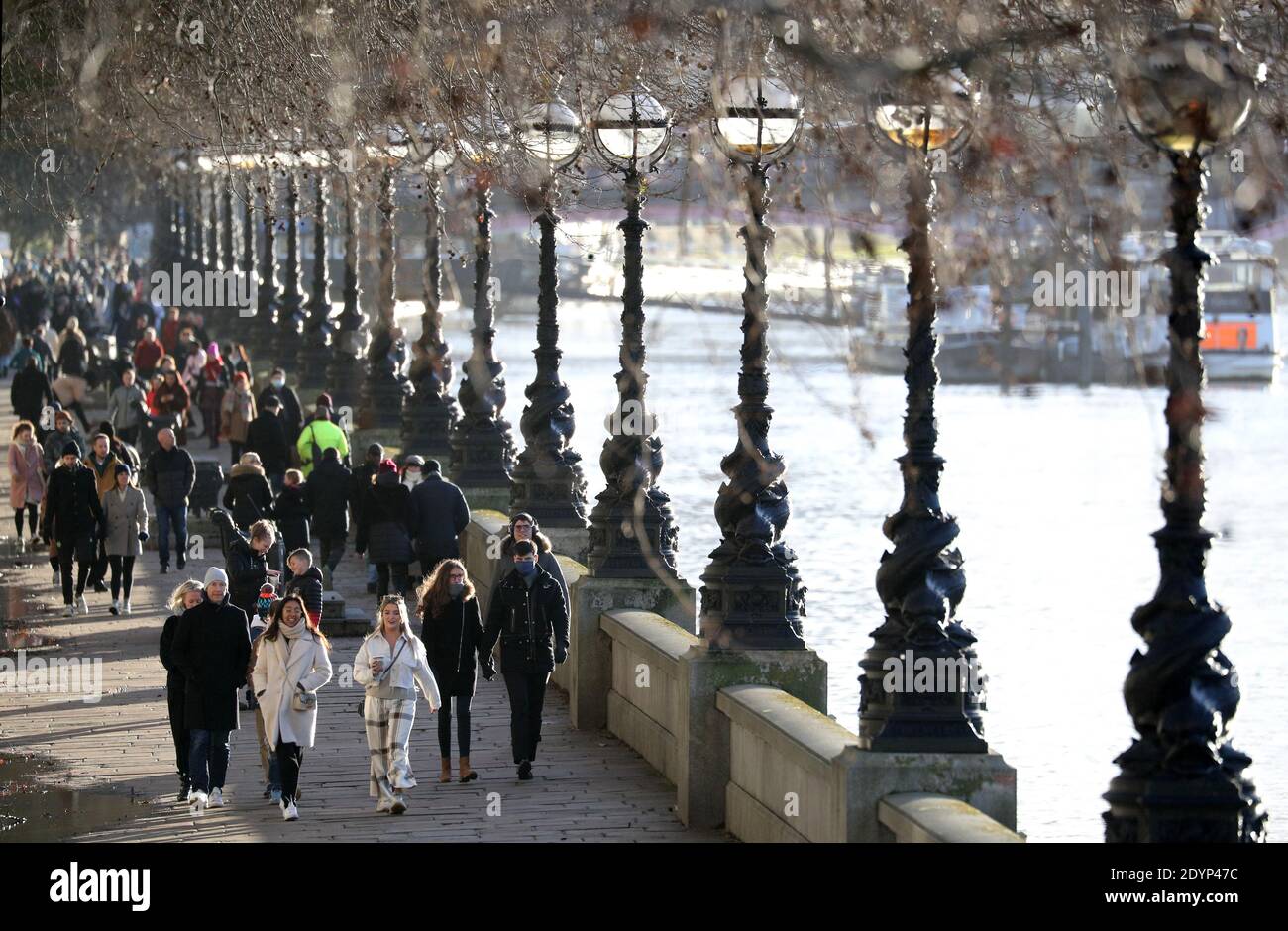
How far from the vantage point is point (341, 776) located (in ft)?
54.3

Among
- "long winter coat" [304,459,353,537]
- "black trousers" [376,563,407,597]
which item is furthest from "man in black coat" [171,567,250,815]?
"long winter coat" [304,459,353,537]

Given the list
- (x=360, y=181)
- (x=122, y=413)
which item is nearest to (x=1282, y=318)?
(x=122, y=413)

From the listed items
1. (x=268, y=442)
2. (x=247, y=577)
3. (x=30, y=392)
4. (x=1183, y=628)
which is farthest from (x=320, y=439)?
(x=1183, y=628)

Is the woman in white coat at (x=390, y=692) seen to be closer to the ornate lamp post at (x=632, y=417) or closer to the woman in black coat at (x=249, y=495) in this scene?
the ornate lamp post at (x=632, y=417)

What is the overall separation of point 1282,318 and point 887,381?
3748 inches

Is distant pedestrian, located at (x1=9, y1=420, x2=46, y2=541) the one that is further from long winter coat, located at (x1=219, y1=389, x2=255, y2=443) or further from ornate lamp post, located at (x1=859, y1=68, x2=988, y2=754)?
ornate lamp post, located at (x1=859, y1=68, x2=988, y2=754)

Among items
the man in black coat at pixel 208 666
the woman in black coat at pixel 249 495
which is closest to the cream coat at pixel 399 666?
the man in black coat at pixel 208 666

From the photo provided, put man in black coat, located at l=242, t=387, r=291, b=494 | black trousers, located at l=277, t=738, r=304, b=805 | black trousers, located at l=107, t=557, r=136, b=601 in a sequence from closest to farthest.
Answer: black trousers, located at l=277, t=738, r=304, b=805, black trousers, located at l=107, t=557, r=136, b=601, man in black coat, located at l=242, t=387, r=291, b=494

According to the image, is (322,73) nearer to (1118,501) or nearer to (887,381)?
(1118,501)

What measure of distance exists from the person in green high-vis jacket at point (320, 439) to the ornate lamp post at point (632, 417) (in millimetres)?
7861

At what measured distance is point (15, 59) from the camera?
19.2 meters

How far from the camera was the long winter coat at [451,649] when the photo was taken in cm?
1634

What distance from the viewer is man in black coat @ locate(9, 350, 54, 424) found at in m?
36.5

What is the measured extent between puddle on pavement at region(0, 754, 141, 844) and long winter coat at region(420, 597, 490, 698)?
2106mm
